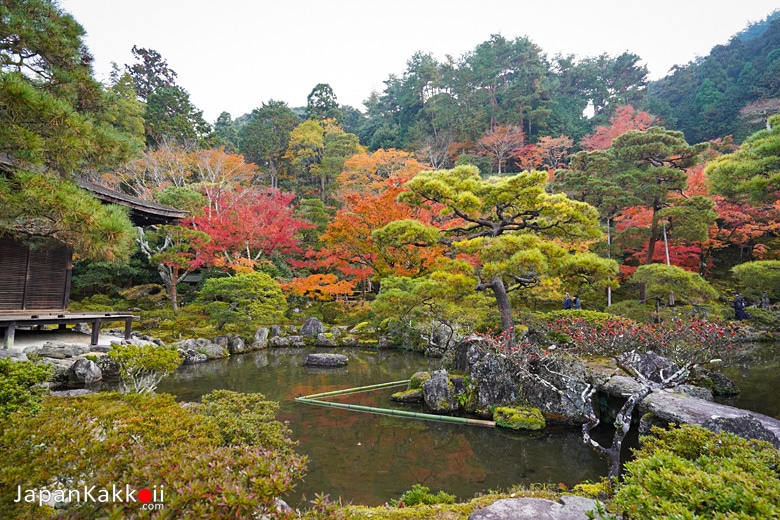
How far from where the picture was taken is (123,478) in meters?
2.18

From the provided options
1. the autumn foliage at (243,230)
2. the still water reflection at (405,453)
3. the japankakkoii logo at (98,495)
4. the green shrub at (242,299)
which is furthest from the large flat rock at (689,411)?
the autumn foliage at (243,230)

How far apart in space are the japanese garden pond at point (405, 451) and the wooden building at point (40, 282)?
122 inches

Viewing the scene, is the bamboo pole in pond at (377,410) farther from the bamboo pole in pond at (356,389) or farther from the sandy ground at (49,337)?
the sandy ground at (49,337)

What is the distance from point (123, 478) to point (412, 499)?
283 centimetres

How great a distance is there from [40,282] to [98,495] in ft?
36.2

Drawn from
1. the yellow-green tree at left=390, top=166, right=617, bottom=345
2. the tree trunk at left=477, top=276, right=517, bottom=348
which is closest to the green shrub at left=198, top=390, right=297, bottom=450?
the yellow-green tree at left=390, top=166, right=617, bottom=345

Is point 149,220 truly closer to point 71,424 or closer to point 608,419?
point 71,424

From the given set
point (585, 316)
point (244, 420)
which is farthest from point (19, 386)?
point (585, 316)

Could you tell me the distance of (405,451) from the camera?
5.71 metres

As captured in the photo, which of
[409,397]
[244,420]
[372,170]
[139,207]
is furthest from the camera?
[372,170]

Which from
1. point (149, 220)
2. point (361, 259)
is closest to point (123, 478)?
point (149, 220)

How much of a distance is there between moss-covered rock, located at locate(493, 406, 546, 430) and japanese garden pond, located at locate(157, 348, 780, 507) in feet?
0.52

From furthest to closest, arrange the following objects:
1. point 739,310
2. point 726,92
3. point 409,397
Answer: point 726,92 < point 739,310 < point 409,397

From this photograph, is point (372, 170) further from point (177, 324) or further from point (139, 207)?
point (139, 207)
